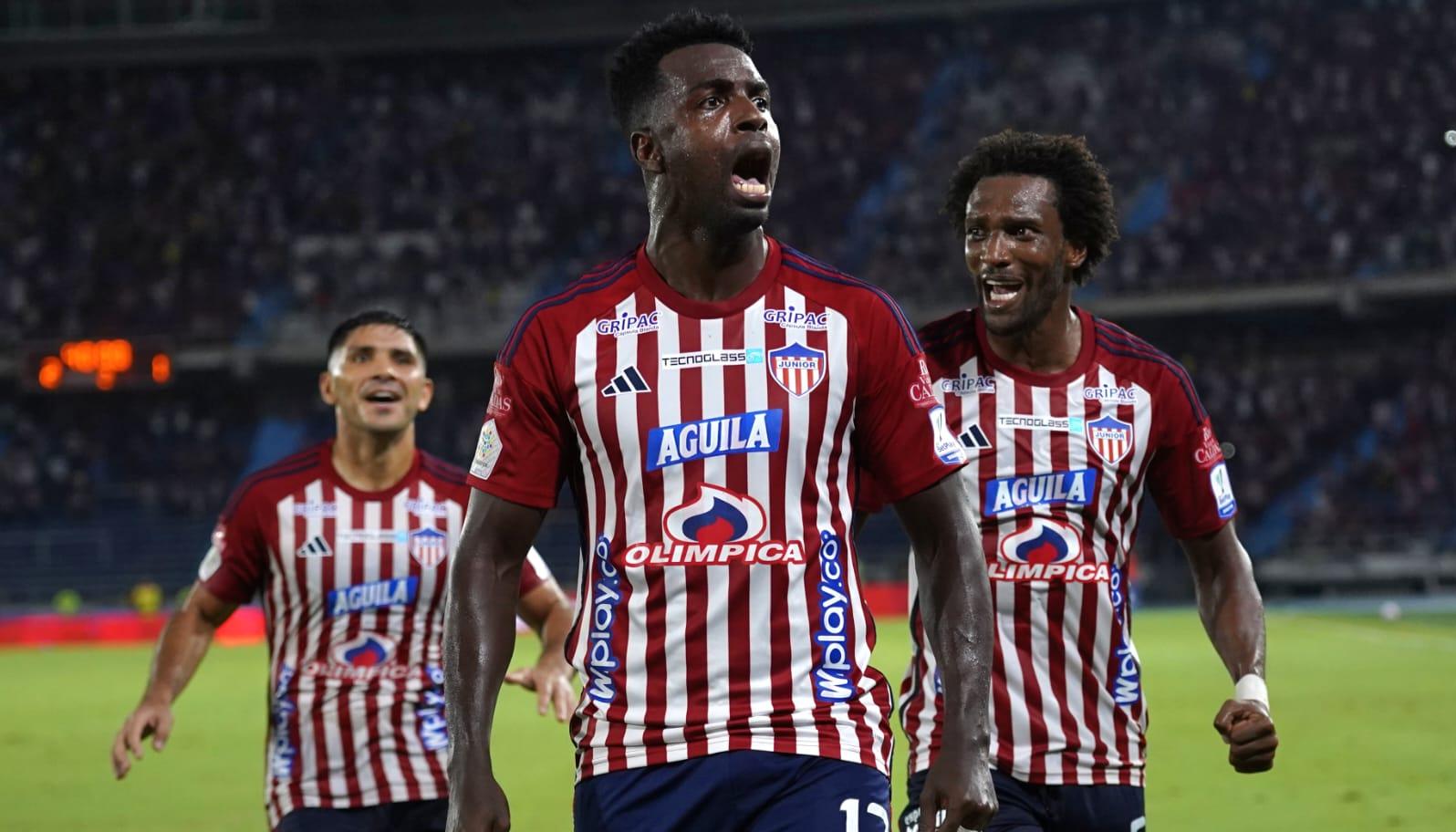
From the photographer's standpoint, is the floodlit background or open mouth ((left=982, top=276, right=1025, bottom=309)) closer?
open mouth ((left=982, top=276, right=1025, bottom=309))

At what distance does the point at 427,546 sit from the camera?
604 centimetres

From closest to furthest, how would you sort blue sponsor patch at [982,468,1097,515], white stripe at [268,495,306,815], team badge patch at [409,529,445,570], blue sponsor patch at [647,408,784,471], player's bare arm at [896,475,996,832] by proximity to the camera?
player's bare arm at [896,475,996,832] < blue sponsor patch at [647,408,784,471] < blue sponsor patch at [982,468,1097,515] < white stripe at [268,495,306,815] < team badge patch at [409,529,445,570]

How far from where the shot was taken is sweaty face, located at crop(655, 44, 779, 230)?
3338 mm

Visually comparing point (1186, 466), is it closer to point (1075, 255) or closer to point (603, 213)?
point (1075, 255)

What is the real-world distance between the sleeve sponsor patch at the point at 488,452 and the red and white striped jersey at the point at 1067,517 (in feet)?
5.05

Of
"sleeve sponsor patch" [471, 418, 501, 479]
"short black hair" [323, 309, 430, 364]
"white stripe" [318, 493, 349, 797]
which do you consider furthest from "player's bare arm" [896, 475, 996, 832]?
"short black hair" [323, 309, 430, 364]

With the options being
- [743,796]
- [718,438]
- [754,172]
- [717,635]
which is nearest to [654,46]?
[754,172]

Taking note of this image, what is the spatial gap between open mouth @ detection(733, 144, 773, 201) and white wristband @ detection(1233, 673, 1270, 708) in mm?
1948

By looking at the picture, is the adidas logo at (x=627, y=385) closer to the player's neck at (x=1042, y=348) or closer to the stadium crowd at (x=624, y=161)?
the player's neck at (x=1042, y=348)

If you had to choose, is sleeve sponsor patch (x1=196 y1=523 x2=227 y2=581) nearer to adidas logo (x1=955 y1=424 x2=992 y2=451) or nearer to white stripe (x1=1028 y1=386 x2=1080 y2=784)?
adidas logo (x1=955 y1=424 x2=992 y2=451)

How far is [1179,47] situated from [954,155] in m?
5.21

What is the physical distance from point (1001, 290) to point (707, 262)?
5.08 feet

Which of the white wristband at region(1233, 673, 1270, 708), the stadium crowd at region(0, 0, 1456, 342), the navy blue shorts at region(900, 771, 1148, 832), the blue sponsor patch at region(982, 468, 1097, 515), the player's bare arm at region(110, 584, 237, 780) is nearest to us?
the white wristband at region(1233, 673, 1270, 708)

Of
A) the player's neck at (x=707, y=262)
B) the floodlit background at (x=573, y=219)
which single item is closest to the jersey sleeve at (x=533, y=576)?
the player's neck at (x=707, y=262)
